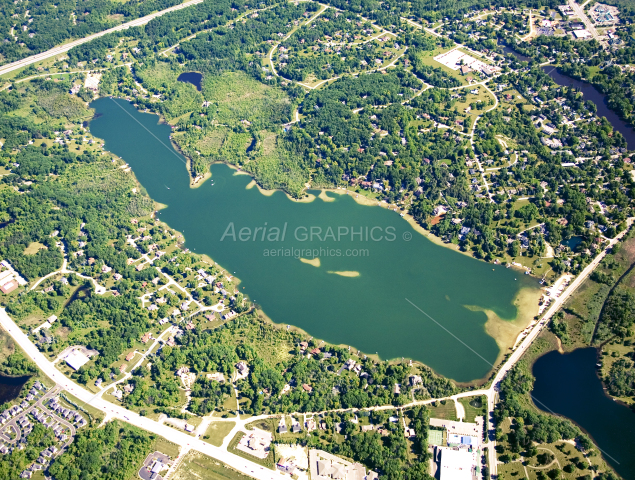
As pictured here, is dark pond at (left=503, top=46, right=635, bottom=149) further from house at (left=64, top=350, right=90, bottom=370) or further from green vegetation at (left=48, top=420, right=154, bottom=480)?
house at (left=64, top=350, right=90, bottom=370)

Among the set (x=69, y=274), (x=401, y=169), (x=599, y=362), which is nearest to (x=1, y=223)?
(x=69, y=274)

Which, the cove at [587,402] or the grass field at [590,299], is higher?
the grass field at [590,299]

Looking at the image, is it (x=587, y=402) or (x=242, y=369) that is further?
(x=242, y=369)

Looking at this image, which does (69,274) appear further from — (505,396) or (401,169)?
(505,396)

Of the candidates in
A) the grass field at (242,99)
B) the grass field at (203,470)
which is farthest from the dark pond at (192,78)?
the grass field at (203,470)

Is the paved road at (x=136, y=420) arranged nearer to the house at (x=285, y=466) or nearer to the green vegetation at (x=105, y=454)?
the house at (x=285, y=466)

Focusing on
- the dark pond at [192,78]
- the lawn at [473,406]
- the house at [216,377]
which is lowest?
the house at [216,377]

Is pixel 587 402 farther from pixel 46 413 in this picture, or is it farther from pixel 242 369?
pixel 46 413

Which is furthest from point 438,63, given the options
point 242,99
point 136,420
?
point 136,420
